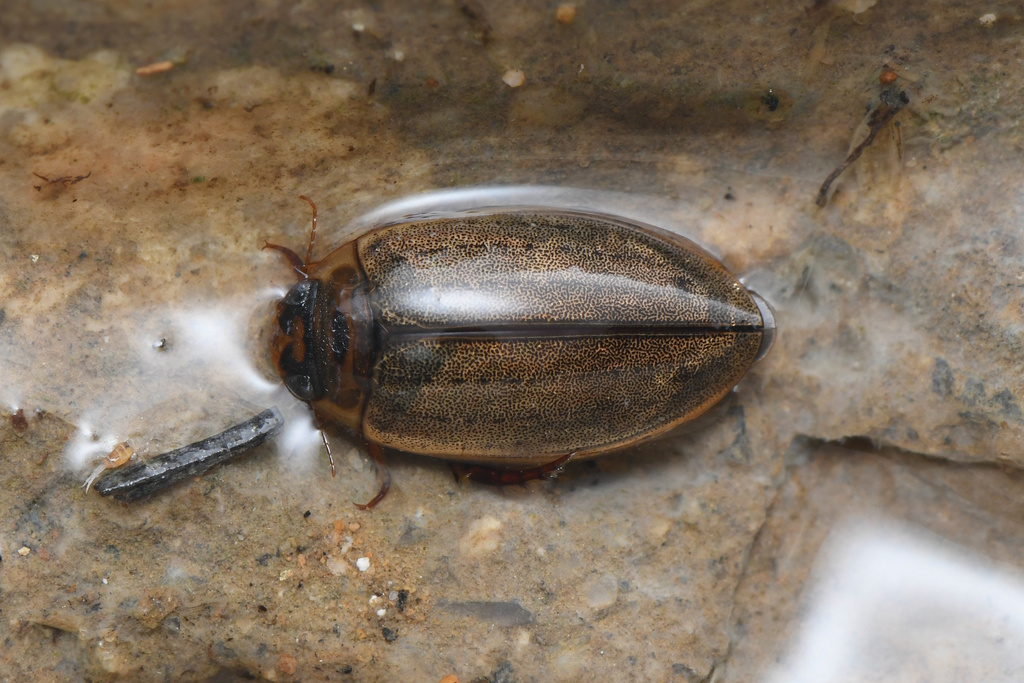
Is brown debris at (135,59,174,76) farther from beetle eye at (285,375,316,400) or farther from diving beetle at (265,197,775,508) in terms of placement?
beetle eye at (285,375,316,400)

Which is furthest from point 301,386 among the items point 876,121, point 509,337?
point 876,121

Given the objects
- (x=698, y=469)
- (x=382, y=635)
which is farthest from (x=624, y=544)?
(x=382, y=635)

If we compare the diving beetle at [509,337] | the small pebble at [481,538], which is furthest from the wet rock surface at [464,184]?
the diving beetle at [509,337]

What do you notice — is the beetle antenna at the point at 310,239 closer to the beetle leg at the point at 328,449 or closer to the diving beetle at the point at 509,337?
the diving beetle at the point at 509,337

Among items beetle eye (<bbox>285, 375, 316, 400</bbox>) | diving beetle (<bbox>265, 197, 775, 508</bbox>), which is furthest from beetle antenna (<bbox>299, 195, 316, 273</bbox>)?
beetle eye (<bbox>285, 375, 316, 400</bbox>)

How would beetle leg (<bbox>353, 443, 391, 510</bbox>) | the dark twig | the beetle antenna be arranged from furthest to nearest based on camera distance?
the beetle antenna
beetle leg (<bbox>353, 443, 391, 510</bbox>)
the dark twig
